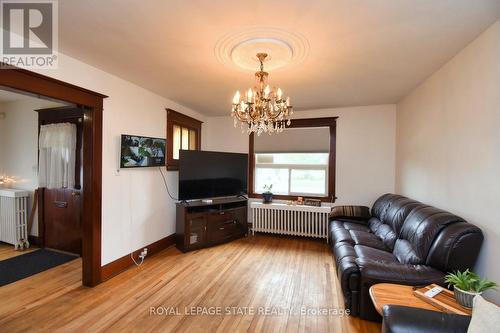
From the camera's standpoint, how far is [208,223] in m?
3.85

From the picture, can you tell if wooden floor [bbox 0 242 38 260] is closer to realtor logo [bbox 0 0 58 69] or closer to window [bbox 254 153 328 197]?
realtor logo [bbox 0 0 58 69]

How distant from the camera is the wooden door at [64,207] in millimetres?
3467

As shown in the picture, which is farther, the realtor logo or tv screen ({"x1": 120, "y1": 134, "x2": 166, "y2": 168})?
tv screen ({"x1": 120, "y1": 134, "x2": 166, "y2": 168})

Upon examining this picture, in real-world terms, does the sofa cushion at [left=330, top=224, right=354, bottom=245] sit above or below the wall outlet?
above

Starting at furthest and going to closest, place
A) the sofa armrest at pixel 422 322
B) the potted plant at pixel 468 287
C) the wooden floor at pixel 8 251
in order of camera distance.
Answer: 1. the wooden floor at pixel 8 251
2. the potted plant at pixel 468 287
3. the sofa armrest at pixel 422 322

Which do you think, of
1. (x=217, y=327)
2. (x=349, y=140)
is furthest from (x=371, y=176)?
(x=217, y=327)

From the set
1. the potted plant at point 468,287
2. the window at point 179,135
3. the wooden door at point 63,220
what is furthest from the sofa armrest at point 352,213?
the wooden door at point 63,220

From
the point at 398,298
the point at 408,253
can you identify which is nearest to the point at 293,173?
the point at 408,253

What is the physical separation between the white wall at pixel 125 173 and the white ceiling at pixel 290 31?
0.62ft

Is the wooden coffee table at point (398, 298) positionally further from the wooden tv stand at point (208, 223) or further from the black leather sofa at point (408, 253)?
the wooden tv stand at point (208, 223)

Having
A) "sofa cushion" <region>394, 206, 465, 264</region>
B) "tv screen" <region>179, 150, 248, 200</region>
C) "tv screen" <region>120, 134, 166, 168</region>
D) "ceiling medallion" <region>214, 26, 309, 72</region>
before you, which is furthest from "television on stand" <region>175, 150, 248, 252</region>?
"sofa cushion" <region>394, 206, 465, 264</region>

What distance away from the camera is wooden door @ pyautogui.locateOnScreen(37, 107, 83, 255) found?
347 centimetres

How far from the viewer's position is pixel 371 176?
4133mm

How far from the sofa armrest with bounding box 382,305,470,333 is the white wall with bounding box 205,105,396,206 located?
312 cm
